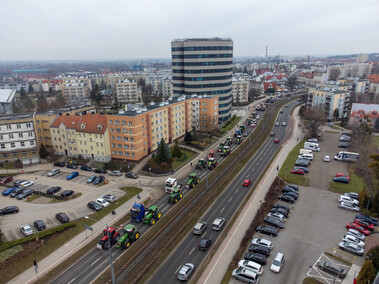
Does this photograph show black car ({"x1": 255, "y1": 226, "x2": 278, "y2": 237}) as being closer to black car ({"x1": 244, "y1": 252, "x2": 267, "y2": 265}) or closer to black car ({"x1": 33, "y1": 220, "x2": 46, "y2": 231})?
black car ({"x1": 244, "y1": 252, "x2": 267, "y2": 265})

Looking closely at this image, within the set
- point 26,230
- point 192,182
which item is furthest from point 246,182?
point 26,230

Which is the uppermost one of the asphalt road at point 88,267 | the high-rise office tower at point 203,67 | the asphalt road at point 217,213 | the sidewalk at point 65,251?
the high-rise office tower at point 203,67

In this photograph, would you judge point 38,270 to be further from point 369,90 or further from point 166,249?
point 369,90

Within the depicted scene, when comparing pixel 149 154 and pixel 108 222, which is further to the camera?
pixel 149 154

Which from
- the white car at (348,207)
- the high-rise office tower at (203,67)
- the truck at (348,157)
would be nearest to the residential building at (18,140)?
the high-rise office tower at (203,67)

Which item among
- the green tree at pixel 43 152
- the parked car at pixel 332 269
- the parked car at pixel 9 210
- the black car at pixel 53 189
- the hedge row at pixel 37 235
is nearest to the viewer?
the parked car at pixel 332 269

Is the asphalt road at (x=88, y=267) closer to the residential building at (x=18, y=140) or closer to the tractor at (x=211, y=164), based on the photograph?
the tractor at (x=211, y=164)

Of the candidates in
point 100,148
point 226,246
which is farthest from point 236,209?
point 100,148

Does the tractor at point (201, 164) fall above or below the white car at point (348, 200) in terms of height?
above

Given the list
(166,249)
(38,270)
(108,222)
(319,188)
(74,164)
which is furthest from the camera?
(74,164)
